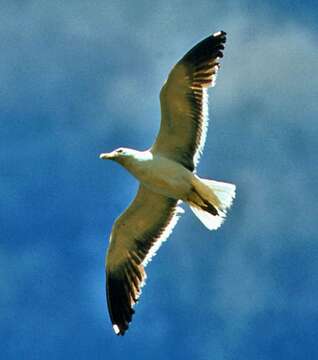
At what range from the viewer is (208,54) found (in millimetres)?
13602

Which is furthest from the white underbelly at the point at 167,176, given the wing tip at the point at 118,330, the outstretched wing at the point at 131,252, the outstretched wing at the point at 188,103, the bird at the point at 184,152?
the wing tip at the point at 118,330

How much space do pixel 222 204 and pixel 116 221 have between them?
162cm

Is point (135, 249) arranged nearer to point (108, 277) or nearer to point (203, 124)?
point (108, 277)

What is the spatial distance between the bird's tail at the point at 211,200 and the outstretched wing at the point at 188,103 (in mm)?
392

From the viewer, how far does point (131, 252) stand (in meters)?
14.6

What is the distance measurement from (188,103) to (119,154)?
1108mm

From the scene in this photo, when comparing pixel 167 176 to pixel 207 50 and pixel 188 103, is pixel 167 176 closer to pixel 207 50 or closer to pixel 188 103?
pixel 188 103

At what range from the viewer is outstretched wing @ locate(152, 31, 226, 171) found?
13445mm

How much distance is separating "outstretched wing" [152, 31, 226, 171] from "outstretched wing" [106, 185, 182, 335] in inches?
37.7

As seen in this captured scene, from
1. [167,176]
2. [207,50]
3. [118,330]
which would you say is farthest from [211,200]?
[118,330]

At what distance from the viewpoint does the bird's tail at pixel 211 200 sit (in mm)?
13508

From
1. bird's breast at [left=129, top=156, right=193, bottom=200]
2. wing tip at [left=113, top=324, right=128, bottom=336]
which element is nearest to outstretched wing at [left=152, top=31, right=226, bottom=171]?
bird's breast at [left=129, top=156, right=193, bottom=200]

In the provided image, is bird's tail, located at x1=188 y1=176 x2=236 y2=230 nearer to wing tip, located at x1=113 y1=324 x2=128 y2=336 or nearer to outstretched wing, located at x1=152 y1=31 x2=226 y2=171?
outstretched wing, located at x1=152 y1=31 x2=226 y2=171

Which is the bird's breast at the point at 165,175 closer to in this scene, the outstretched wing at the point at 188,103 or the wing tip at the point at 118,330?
the outstretched wing at the point at 188,103
